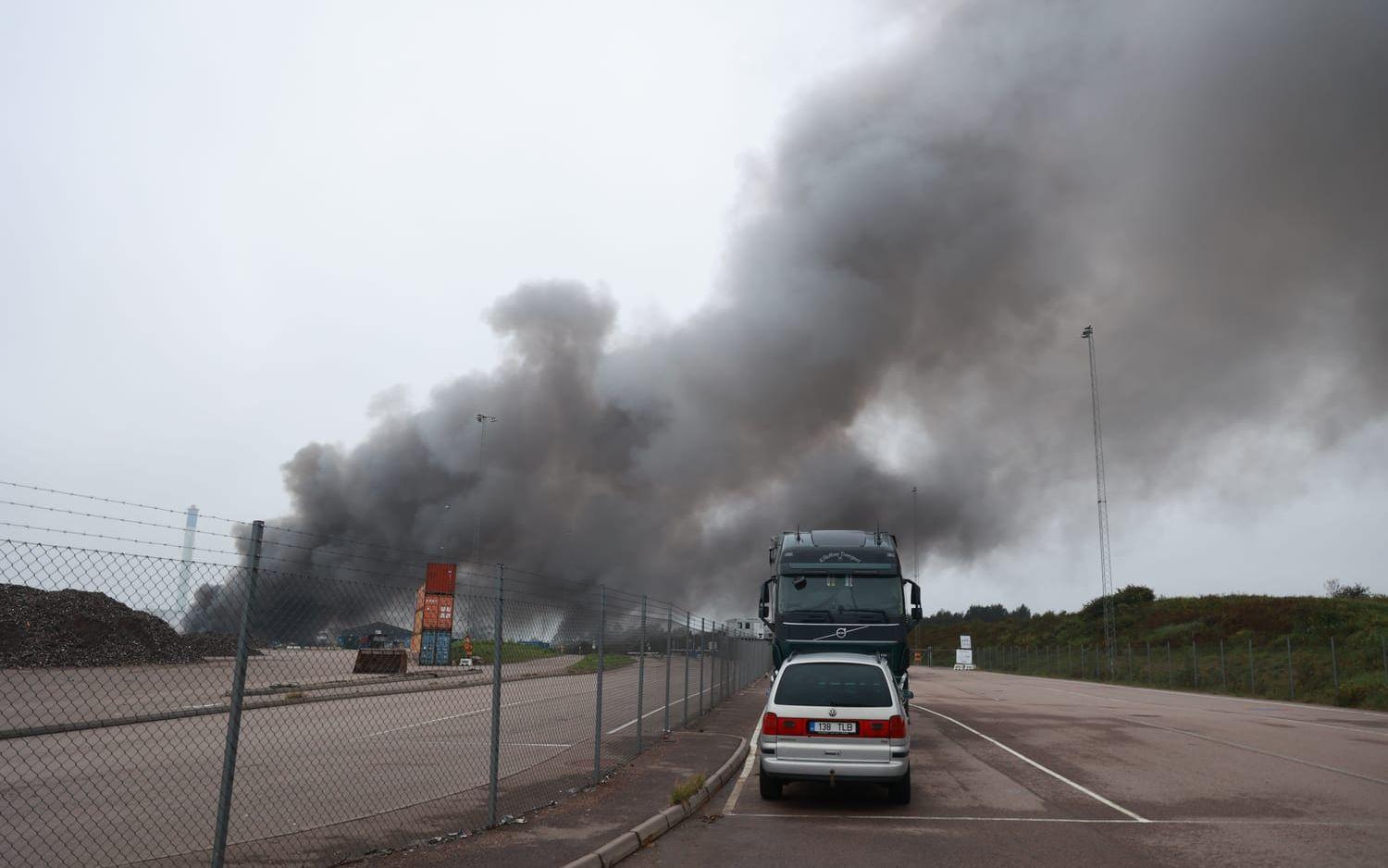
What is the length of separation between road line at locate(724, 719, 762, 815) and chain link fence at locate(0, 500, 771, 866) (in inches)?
57.5

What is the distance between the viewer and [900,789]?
9.43 meters


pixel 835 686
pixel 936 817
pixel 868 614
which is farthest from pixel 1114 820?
pixel 868 614

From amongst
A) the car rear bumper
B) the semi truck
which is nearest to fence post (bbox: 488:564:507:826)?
the car rear bumper

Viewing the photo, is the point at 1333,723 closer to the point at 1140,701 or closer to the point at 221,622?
the point at 1140,701

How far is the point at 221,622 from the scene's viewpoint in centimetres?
546

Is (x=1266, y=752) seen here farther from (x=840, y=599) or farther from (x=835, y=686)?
(x=835, y=686)

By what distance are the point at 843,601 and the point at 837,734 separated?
5.48 metres

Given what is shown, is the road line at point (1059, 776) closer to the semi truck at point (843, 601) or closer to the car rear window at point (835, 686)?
the semi truck at point (843, 601)

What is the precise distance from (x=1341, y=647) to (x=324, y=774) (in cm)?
4122

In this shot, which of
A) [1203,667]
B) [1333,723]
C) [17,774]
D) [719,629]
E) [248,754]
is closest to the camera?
[17,774]

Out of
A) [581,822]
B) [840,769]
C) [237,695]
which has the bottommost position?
[581,822]

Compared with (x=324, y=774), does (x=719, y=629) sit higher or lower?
higher

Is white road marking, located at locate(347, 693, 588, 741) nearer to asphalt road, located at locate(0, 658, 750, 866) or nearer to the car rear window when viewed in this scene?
asphalt road, located at locate(0, 658, 750, 866)

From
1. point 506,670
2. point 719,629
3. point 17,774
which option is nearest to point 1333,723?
point 719,629
